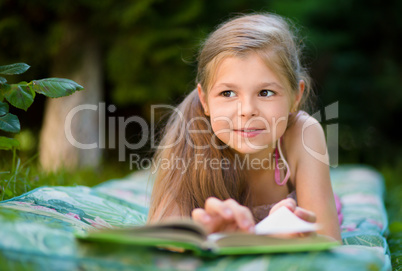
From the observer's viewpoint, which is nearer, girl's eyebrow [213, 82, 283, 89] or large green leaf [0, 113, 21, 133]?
large green leaf [0, 113, 21, 133]

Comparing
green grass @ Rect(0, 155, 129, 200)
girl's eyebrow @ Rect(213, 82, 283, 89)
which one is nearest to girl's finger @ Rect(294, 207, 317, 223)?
girl's eyebrow @ Rect(213, 82, 283, 89)

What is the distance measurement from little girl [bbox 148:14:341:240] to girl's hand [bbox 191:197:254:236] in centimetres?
45

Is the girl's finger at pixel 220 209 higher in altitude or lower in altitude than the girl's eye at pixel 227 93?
lower

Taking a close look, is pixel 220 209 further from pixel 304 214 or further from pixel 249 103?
pixel 249 103

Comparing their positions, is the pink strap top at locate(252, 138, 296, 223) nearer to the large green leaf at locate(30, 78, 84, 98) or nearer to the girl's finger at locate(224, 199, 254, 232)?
the girl's finger at locate(224, 199, 254, 232)

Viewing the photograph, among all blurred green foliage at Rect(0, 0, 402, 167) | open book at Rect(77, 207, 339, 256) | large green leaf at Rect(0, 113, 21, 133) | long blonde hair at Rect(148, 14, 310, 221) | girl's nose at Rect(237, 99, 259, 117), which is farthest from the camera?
blurred green foliage at Rect(0, 0, 402, 167)

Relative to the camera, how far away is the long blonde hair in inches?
63.2

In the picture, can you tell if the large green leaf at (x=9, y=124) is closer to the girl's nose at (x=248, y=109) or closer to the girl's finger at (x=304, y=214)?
the girl's nose at (x=248, y=109)

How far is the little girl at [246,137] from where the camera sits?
1.55m

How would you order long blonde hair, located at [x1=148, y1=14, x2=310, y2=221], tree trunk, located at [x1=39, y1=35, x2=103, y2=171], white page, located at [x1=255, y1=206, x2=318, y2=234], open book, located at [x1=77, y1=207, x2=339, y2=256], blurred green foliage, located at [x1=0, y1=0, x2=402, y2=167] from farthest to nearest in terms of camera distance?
1. tree trunk, located at [x1=39, y1=35, x2=103, y2=171]
2. blurred green foliage, located at [x1=0, y1=0, x2=402, y2=167]
3. long blonde hair, located at [x1=148, y1=14, x2=310, y2=221]
4. white page, located at [x1=255, y1=206, x2=318, y2=234]
5. open book, located at [x1=77, y1=207, x2=339, y2=256]

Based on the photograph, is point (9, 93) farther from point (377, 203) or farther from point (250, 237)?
point (377, 203)

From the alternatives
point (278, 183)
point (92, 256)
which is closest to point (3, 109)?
point (92, 256)

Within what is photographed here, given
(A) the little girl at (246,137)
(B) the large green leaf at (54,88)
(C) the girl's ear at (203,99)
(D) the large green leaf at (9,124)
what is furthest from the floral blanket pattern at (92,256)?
(C) the girl's ear at (203,99)

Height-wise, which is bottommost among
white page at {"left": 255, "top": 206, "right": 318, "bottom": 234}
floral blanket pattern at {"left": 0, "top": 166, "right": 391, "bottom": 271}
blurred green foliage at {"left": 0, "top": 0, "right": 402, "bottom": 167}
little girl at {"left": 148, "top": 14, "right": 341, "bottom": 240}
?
floral blanket pattern at {"left": 0, "top": 166, "right": 391, "bottom": 271}
